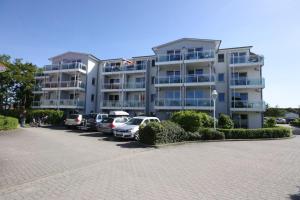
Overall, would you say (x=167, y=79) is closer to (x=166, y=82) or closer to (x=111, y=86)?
(x=166, y=82)

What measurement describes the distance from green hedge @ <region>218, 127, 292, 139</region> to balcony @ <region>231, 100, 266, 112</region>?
16.9 feet

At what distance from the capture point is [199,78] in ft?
92.5

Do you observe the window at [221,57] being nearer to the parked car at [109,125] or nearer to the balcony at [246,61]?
the balcony at [246,61]

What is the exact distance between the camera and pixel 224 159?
34.7 feet

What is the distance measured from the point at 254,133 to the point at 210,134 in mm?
4566

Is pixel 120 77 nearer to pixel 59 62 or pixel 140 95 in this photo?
pixel 140 95

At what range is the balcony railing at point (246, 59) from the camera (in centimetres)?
2711

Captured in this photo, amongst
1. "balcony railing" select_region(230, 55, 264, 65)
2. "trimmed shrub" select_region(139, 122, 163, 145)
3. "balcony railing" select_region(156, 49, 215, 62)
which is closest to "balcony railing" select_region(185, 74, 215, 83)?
"balcony railing" select_region(156, 49, 215, 62)

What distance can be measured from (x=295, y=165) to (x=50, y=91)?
38045mm

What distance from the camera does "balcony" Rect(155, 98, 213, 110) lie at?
88.7 feet

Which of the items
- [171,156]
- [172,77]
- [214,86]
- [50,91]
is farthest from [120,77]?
[171,156]

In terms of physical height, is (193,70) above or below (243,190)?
above

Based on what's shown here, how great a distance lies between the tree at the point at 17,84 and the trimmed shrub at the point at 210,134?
33096 mm

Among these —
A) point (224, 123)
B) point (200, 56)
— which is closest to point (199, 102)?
point (200, 56)
